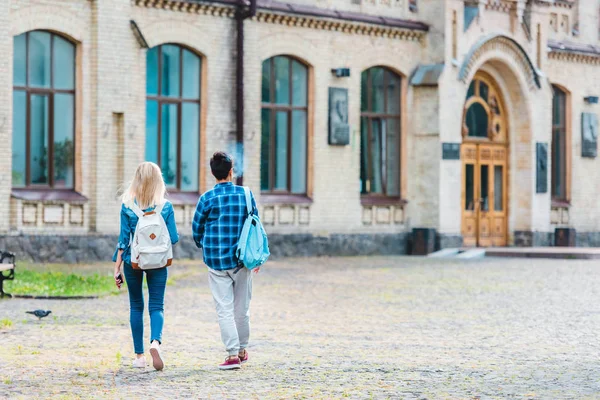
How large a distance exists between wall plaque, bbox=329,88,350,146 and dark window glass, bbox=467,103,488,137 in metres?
4.46

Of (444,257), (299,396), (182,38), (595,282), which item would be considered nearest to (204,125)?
(182,38)

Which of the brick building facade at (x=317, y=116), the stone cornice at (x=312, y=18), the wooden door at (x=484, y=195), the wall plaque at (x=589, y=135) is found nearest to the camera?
the brick building facade at (x=317, y=116)

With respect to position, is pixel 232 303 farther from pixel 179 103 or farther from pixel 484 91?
pixel 484 91

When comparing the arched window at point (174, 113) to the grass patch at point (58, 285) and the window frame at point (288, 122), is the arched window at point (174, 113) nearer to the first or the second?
the window frame at point (288, 122)

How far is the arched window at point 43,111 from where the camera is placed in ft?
78.3

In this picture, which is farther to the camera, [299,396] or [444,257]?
[444,257]

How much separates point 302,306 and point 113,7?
1060 centimetres

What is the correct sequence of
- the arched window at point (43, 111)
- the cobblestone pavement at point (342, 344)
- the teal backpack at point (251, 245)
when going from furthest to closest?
1. the arched window at point (43, 111)
2. the teal backpack at point (251, 245)
3. the cobblestone pavement at point (342, 344)

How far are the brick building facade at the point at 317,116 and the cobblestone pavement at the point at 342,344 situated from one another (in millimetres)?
5716

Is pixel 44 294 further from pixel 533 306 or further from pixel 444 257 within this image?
pixel 444 257

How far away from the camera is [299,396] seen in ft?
28.7

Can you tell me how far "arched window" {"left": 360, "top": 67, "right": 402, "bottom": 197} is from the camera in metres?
29.8

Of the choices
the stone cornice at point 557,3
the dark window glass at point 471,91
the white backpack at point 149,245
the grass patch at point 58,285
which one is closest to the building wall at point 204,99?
the dark window glass at point 471,91

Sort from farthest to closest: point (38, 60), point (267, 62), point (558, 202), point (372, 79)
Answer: point (558, 202)
point (372, 79)
point (267, 62)
point (38, 60)
